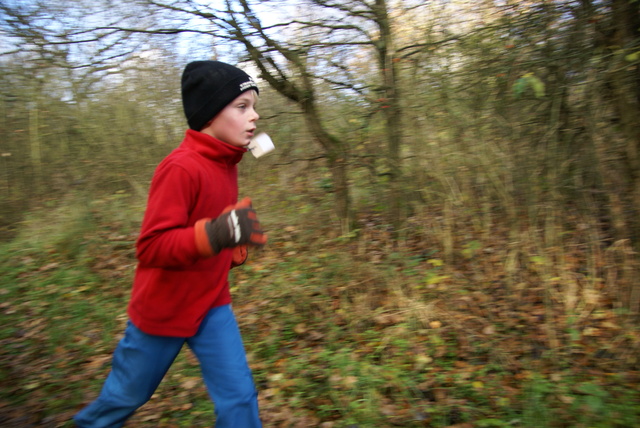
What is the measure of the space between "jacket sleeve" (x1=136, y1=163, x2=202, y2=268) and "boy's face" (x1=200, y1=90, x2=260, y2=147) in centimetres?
37

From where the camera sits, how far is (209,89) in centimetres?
242

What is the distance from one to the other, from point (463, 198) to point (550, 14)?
1.91 meters

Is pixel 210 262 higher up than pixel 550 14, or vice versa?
pixel 550 14

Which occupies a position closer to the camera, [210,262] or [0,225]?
[210,262]

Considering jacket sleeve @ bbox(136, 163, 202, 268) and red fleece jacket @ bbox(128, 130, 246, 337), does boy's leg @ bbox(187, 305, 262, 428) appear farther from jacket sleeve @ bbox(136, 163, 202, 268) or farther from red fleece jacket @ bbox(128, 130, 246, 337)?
jacket sleeve @ bbox(136, 163, 202, 268)

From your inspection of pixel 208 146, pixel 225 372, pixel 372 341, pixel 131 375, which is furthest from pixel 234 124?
pixel 372 341

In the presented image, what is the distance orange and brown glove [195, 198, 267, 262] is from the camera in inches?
80.7

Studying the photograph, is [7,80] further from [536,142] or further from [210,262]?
[536,142]

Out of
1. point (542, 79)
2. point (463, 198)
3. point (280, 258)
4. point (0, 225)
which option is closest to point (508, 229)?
point (463, 198)

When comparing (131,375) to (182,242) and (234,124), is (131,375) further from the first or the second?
(234,124)

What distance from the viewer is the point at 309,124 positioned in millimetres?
5457

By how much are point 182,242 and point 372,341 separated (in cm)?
236

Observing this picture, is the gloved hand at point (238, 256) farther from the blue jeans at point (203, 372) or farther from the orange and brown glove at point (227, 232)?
the orange and brown glove at point (227, 232)

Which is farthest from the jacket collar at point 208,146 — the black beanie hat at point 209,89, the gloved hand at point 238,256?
the gloved hand at point 238,256
